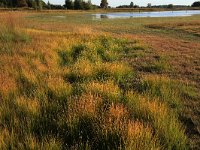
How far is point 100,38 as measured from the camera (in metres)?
15.6

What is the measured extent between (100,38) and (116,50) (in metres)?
2.74

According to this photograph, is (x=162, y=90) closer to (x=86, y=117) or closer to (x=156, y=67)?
(x=86, y=117)

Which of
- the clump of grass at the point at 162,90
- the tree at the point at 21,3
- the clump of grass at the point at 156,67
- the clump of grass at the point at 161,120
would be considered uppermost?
the tree at the point at 21,3

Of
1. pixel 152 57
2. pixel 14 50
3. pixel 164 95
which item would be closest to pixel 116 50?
pixel 152 57

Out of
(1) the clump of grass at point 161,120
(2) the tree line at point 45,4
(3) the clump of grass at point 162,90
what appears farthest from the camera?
(2) the tree line at point 45,4

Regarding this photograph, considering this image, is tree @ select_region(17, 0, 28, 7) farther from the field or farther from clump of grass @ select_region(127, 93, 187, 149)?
clump of grass @ select_region(127, 93, 187, 149)

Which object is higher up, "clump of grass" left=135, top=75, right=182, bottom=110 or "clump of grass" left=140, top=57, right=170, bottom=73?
"clump of grass" left=135, top=75, right=182, bottom=110

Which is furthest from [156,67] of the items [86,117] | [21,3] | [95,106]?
[21,3]

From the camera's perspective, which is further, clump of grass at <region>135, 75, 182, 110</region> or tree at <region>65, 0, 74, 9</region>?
tree at <region>65, 0, 74, 9</region>

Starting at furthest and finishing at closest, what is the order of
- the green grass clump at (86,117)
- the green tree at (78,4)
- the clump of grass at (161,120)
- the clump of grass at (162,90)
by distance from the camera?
the green tree at (78,4), the clump of grass at (162,90), the clump of grass at (161,120), the green grass clump at (86,117)

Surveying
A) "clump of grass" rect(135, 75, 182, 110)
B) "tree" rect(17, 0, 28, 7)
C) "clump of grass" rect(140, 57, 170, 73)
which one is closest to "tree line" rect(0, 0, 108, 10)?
"tree" rect(17, 0, 28, 7)

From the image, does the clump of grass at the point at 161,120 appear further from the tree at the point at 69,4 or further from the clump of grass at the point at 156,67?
the tree at the point at 69,4

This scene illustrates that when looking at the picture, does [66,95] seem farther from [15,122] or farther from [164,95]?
[164,95]

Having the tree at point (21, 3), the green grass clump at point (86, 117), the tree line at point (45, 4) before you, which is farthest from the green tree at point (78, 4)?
the green grass clump at point (86, 117)
